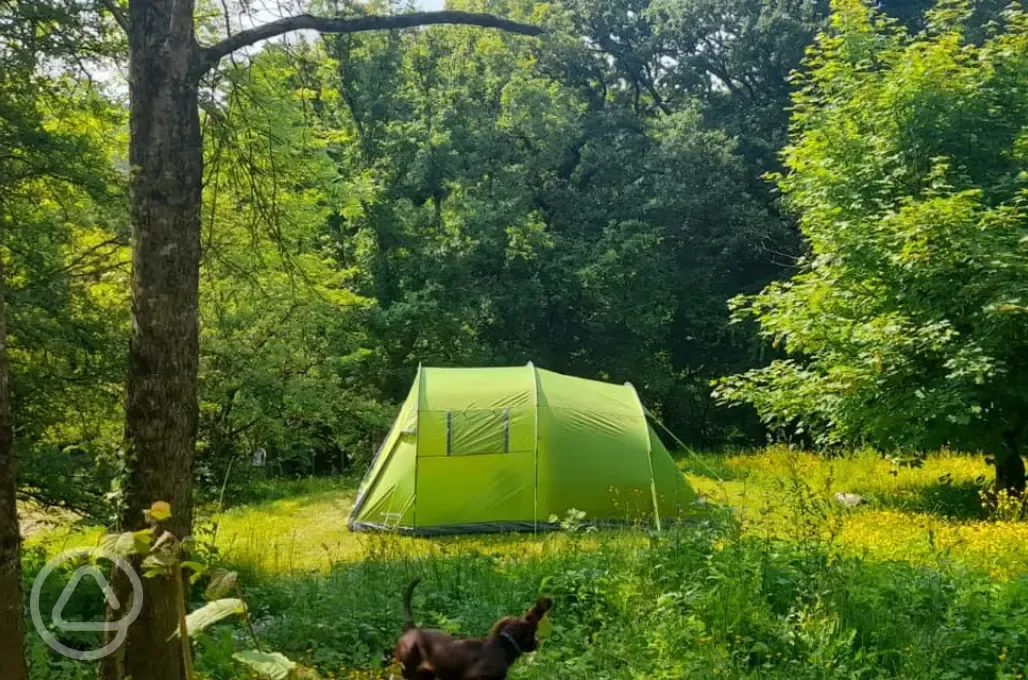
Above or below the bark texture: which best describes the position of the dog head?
below

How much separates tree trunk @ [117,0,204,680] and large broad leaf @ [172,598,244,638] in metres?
1.28

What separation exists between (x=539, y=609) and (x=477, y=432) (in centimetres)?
621

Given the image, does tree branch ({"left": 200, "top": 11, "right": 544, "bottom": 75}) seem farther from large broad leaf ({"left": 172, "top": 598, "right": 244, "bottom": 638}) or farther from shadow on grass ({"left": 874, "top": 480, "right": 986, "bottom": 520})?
shadow on grass ({"left": 874, "top": 480, "right": 986, "bottom": 520})

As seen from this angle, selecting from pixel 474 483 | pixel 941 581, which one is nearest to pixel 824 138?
pixel 474 483

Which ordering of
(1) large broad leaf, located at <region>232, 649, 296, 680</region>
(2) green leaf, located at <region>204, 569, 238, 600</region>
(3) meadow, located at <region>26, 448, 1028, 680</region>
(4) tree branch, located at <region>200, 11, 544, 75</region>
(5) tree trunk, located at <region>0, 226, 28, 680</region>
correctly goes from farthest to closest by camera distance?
(3) meadow, located at <region>26, 448, 1028, 680</region>
(4) tree branch, located at <region>200, 11, 544, 75</region>
(5) tree trunk, located at <region>0, 226, 28, 680</region>
(2) green leaf, located at <region>204, 569, 238, 600</region>
(1) large broad leaf, located at <region>232, 649, 296, 680</region>

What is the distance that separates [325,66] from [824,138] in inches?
296

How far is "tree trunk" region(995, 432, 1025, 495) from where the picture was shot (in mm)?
8828

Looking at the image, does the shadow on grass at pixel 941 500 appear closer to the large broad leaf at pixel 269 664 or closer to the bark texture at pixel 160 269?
the bark texture at pixel 160 269

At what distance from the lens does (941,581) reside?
4.35m

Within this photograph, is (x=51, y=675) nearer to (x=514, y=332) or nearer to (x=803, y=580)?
(x=803, y=580)

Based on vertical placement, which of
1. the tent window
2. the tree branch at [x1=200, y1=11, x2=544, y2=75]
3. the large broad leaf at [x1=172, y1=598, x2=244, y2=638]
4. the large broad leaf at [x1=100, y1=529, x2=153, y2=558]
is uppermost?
the tree branch at [x1=200, y1=11, x2=544, y2=75]

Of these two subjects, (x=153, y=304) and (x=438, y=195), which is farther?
(x=438, y=195)

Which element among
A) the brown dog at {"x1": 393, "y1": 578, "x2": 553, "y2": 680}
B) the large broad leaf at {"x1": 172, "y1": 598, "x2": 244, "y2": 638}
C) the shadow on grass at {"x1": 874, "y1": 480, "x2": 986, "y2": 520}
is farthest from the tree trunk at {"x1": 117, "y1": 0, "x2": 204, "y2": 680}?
the shadow on grass at {"x1": 874, "y1": 480, "x2": 986, "y2": 520}

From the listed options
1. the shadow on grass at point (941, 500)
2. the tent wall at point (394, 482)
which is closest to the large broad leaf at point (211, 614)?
the tent wall at point (394, 482)
